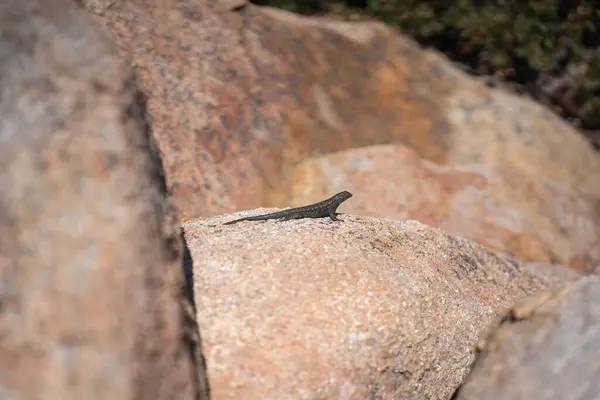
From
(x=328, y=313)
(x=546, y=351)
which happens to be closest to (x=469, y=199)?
(x=328, y=313)

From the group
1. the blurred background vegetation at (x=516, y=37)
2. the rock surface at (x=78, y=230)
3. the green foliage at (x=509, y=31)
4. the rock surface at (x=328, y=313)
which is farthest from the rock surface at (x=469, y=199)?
the rock surface at (x=78, y=230)

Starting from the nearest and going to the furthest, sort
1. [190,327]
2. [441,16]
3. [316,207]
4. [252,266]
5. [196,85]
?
[190,327]
[252,266]
[316,207]
[196,85]
[441,16]

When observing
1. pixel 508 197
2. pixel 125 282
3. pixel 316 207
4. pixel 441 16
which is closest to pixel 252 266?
pixel 125 282

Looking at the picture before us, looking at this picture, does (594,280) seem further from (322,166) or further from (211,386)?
(322,166)

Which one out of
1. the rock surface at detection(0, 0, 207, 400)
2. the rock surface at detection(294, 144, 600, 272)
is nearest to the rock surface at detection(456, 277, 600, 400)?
the rock surface at detection(0, 0, 207, 400)

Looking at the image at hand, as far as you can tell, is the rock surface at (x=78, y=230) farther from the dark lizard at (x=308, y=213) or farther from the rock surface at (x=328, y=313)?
the dark lizard at (x=308, y=213)

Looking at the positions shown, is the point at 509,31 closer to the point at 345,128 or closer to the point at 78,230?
the point at 345,128

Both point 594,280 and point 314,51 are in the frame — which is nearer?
point 594,280

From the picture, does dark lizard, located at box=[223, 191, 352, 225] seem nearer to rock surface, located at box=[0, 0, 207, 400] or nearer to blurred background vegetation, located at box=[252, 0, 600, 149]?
rock surface, located at box=[0, 0, 207, 400]
